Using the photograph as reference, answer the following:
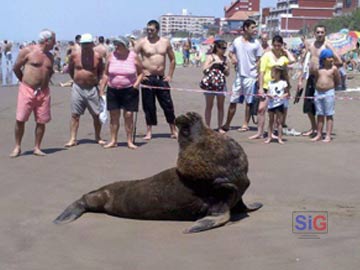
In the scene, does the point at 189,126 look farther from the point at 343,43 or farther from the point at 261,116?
the point at 343,43

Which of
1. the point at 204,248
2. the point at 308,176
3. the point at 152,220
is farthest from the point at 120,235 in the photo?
the point at 308,176

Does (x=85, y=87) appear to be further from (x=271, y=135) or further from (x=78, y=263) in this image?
(x=78, y=263)

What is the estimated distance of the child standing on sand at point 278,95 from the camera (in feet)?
31.9

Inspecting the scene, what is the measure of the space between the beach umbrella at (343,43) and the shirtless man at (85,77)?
1554cm

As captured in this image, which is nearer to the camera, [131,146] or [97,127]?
[131,146]

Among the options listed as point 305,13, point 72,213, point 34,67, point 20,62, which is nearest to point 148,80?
point 34,67

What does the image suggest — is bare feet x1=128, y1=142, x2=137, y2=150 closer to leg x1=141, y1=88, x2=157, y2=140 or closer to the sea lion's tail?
leg x1=141, y1=88, x2=157, y2=140

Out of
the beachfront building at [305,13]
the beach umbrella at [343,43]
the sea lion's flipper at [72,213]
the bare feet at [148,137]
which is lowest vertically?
the bare feet at [148,137]

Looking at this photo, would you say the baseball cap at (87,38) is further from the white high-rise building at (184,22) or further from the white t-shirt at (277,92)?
the white high-rise building at (184,22)

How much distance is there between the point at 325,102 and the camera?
995 cm

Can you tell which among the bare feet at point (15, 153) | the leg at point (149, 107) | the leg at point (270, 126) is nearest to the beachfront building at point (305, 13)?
the leg at point (149, 107)

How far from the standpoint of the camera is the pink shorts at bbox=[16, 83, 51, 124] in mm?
8570

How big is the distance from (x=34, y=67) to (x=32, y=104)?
520 millimetres

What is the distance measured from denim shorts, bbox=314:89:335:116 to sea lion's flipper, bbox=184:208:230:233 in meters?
4.91
